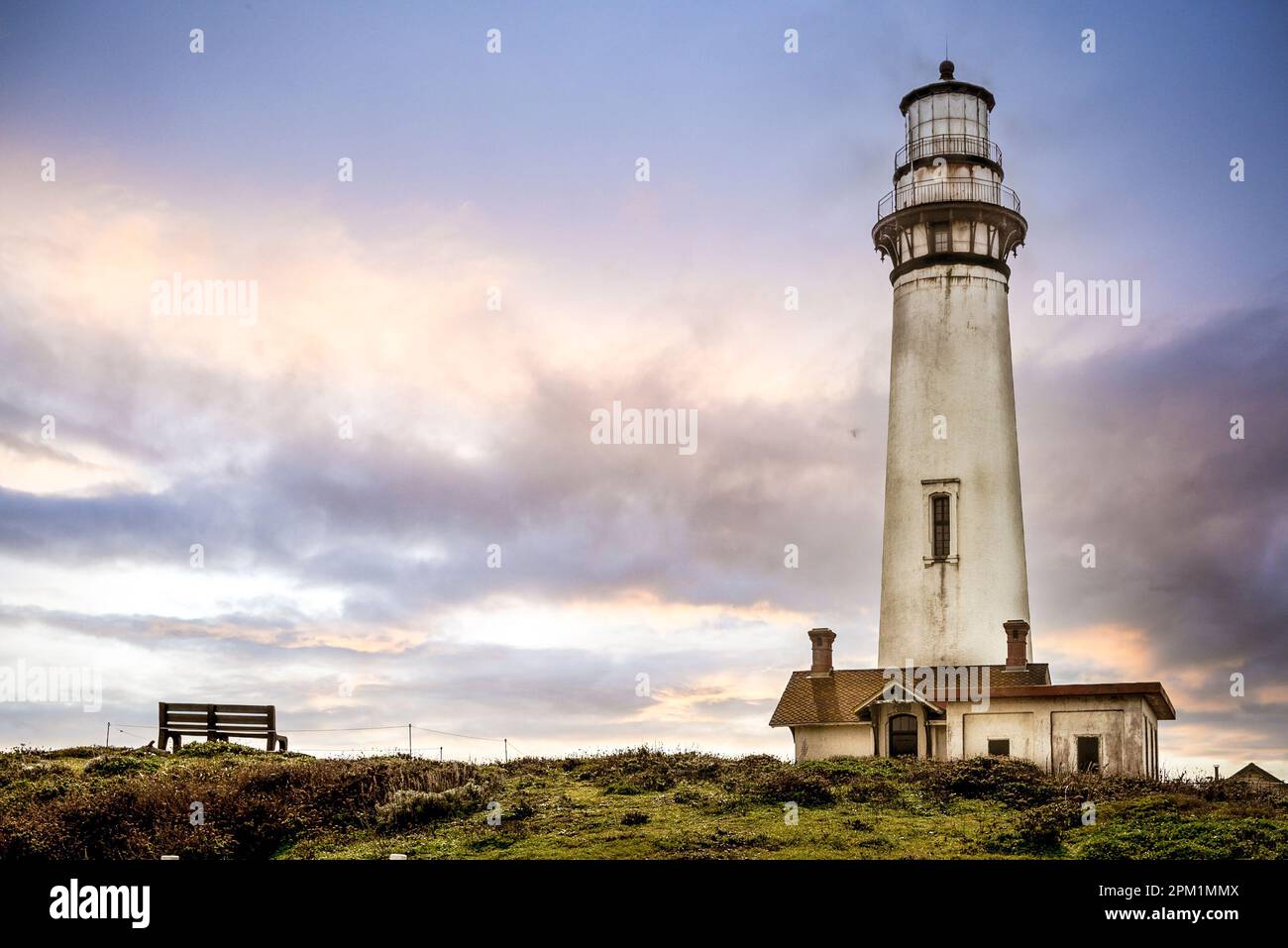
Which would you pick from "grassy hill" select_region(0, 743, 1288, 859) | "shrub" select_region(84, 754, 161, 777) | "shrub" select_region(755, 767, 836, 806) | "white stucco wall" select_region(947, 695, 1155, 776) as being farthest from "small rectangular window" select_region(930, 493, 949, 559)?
"shrub" select_region(84, 754, 161, 777)

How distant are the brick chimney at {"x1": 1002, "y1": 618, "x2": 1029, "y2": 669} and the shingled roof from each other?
9.4 inches

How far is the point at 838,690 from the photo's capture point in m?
37.9

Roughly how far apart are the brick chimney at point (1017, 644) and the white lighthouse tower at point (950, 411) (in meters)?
0.94

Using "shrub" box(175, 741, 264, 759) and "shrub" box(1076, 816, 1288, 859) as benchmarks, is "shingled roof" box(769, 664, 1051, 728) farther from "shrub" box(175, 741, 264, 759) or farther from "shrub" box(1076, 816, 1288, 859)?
"shrub" box(175, 741, 264, 759)

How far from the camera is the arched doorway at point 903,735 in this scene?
35969mm

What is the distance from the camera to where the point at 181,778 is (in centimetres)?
2798

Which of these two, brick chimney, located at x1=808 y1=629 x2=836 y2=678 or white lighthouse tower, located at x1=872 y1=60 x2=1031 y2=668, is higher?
white lighthouse tower, located at x1=872 y1=60 x2=1031 y2=668

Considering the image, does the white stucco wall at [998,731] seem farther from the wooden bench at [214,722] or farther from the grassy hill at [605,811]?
the wooden bench at [214,722]

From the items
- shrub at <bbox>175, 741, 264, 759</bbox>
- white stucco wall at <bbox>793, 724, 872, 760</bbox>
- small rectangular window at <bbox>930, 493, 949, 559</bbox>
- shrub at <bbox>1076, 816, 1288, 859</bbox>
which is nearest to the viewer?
shrub at <bbox>1076, 816, 1288, 859</bbox>

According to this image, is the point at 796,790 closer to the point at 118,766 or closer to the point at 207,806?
the point at 207,806

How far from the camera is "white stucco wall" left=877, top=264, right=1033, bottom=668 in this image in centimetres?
3828
